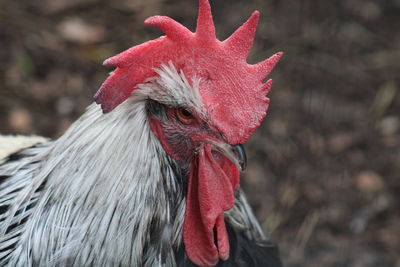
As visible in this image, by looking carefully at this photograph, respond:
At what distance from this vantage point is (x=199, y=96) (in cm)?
214

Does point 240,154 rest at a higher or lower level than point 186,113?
lower

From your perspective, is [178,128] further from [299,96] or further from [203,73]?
[299,96]

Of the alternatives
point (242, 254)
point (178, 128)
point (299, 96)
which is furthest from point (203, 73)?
point (299, 96)

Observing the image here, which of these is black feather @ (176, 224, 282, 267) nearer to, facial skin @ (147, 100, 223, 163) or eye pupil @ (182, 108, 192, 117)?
facial skin @ (147, 100, 223, 163)

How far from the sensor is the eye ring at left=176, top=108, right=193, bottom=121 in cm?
217

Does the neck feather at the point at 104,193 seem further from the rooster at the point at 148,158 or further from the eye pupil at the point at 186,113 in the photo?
the eye pupil at the point at 186,113

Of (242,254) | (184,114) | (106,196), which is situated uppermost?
(184,114)

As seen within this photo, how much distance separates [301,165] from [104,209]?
2.56 m

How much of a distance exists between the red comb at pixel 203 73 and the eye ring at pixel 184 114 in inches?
3.2

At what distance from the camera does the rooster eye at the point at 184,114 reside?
2174 mm

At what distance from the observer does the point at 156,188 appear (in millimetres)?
2205

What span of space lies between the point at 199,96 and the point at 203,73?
88mm

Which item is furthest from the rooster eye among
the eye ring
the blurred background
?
the blurred background

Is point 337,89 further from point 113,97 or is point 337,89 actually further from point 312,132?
point 113,97
